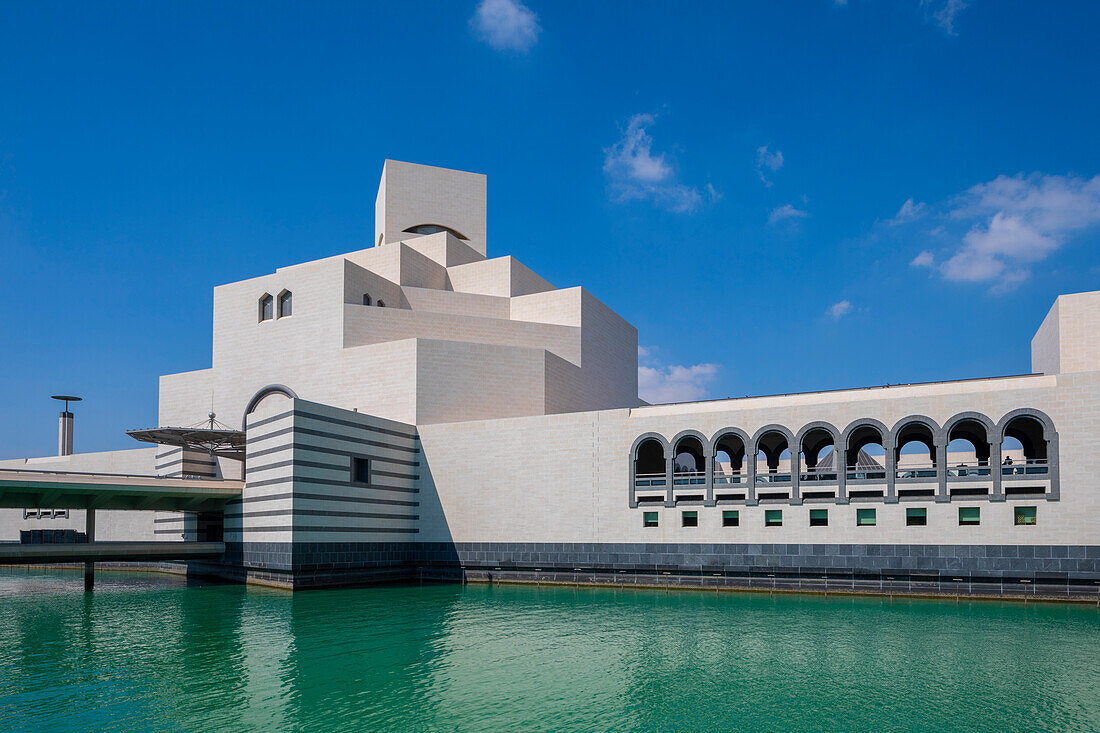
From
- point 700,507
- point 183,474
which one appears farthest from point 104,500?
point 700,507

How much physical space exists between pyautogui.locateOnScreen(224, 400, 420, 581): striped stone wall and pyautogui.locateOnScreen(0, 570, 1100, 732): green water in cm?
565

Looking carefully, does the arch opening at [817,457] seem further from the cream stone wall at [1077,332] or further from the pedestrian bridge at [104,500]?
the pedestrian bridge at [104,500]

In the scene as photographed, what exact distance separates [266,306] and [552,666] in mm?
38634

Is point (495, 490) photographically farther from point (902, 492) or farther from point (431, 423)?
point (902, 492)

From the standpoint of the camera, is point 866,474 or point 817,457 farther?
point 817,457

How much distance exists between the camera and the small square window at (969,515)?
110 feet

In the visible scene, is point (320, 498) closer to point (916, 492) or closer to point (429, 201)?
point (916, 492)

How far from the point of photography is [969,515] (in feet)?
110

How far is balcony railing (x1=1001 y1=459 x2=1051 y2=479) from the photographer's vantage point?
32.7 metres

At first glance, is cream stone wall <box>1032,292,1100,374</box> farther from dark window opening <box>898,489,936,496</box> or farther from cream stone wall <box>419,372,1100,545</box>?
dark window opening <box>898,489,936,496</box>

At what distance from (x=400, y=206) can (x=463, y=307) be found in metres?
11.3

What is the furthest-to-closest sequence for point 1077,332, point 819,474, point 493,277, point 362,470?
point 493,277
point 362,470
point 1077,332
point 819,474

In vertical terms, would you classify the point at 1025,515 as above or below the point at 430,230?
below

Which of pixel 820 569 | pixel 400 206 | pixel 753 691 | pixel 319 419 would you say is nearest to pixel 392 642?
pixel 753 691
